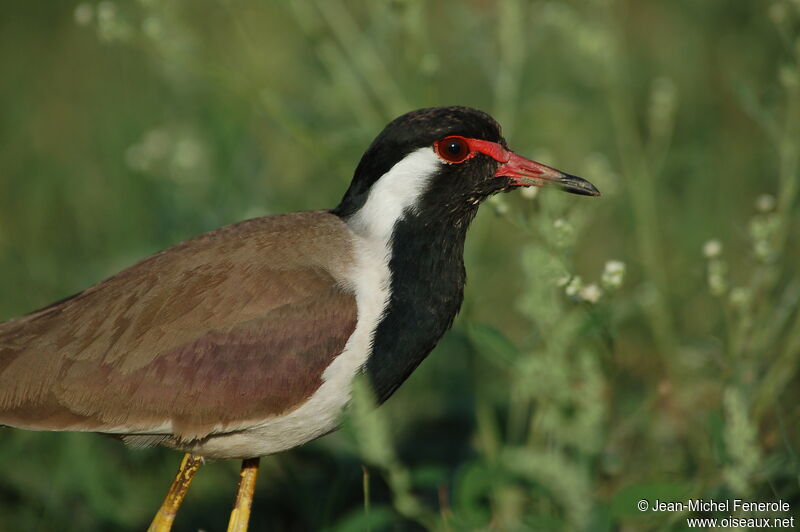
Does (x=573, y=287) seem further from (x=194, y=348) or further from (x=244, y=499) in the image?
(x=244, y=499)

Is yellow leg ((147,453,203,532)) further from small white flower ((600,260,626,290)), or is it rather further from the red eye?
small white flower ((600,260,626,290))

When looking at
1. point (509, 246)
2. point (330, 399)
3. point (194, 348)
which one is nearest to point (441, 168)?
point (330, 399)

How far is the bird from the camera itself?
11.1 ft

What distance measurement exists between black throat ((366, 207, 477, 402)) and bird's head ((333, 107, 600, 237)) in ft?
0.16

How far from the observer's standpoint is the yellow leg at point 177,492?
362 cm

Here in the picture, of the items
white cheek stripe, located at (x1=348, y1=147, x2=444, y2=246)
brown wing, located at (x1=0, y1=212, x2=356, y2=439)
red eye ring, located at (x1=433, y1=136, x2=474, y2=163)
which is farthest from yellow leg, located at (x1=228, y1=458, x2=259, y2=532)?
red eye ring, located at (x1=433, y1=136, x2=474, y2=163)

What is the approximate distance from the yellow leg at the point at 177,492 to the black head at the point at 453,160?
1099 mm

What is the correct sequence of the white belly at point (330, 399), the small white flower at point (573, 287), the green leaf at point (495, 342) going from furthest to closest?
the green leaf at point (495, 342) → the white belly at point (330, 399) → the small white flower at point (573, 287)

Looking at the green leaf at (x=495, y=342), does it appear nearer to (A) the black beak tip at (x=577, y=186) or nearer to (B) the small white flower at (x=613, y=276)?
(B) the small white flower at (x=613, y=276)

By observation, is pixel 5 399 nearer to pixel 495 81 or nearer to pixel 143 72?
pixel 495 81

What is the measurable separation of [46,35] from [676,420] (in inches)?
230

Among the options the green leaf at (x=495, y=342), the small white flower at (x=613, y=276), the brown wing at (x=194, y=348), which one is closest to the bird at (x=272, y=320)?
the brown wing at (x=194, y=348)

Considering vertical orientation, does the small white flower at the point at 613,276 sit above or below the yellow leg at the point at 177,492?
above

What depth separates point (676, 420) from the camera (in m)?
4.57
